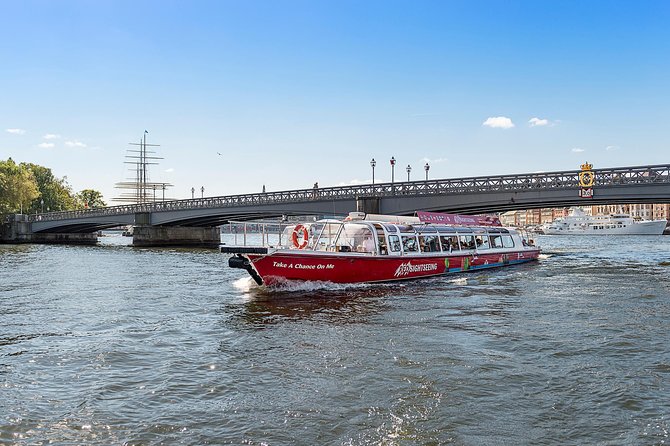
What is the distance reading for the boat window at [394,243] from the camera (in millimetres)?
24783

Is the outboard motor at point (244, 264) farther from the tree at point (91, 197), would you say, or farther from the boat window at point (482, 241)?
the tree at point (91, 197)

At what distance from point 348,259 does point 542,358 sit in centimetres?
1199

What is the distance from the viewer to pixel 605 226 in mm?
141500

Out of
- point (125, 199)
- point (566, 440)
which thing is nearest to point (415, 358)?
point (566, 440)

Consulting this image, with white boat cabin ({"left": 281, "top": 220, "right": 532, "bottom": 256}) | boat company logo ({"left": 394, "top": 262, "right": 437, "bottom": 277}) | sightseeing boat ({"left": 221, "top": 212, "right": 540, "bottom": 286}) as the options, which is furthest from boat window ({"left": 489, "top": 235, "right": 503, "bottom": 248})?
A: boat company logo ({"left": 394, "top": 262, "right": 437, "bottom": 277})

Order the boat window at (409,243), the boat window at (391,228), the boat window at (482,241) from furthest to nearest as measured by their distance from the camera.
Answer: the boat window at (482,241) → the boat window at (409,243) → the boat window at (391,228)

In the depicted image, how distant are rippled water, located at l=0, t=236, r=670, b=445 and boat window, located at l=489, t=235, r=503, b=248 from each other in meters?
13.9

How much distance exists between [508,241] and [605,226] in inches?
4714

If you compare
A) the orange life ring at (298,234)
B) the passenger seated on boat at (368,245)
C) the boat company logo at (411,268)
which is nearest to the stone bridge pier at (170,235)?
the boat company logo at (411,268)

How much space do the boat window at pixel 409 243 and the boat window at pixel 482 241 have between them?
7.38 metres

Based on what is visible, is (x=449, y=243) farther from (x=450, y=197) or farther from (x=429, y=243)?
(x=450, y=197)

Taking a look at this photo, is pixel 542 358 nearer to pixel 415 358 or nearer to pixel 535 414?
pixel 415 358

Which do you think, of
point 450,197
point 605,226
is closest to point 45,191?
point 450,197

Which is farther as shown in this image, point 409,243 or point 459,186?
point 459,186
